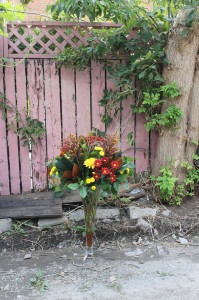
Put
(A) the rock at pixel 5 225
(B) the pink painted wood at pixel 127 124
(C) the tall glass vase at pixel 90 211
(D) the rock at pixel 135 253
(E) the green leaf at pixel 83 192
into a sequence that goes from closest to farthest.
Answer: (E) the green leaf at pixel 83 192 → (C) the tall glass vase at pixel 90 211 → (D) the rock at pixel 135 253 → (A) the rock at pixel 5 225 → (B) the pink painted wood at pixel 127 124

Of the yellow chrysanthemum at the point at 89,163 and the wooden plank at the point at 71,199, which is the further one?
the wooden plank at the point at 71,199

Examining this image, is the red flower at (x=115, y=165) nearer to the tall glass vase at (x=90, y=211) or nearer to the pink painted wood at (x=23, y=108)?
the tall glass vase at (x=90, y=211)

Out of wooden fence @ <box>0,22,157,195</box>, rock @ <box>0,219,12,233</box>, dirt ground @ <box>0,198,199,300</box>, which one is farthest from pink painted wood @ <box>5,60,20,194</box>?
dirt ground @ <box>0,198,199,300</box>

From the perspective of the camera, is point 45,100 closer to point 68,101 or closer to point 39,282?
point 68,101

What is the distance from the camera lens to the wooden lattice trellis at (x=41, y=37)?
3773mm

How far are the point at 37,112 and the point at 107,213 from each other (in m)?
1.43

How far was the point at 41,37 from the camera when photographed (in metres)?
3.82

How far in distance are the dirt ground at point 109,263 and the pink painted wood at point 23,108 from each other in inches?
27.1

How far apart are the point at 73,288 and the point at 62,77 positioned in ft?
7.68

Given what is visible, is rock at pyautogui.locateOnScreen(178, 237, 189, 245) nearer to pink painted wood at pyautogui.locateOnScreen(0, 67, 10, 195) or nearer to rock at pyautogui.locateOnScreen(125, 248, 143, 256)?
rock at pyautogui.locateOnScreen(125, 248, 143, 256)

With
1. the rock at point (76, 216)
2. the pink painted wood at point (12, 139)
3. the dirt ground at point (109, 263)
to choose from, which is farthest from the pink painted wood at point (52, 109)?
the dirt ground at point (109, 263)

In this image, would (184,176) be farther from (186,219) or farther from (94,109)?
(94,109)

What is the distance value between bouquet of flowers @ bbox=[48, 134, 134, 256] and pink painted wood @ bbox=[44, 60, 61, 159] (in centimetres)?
121

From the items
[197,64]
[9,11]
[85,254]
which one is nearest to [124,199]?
[85,254]
